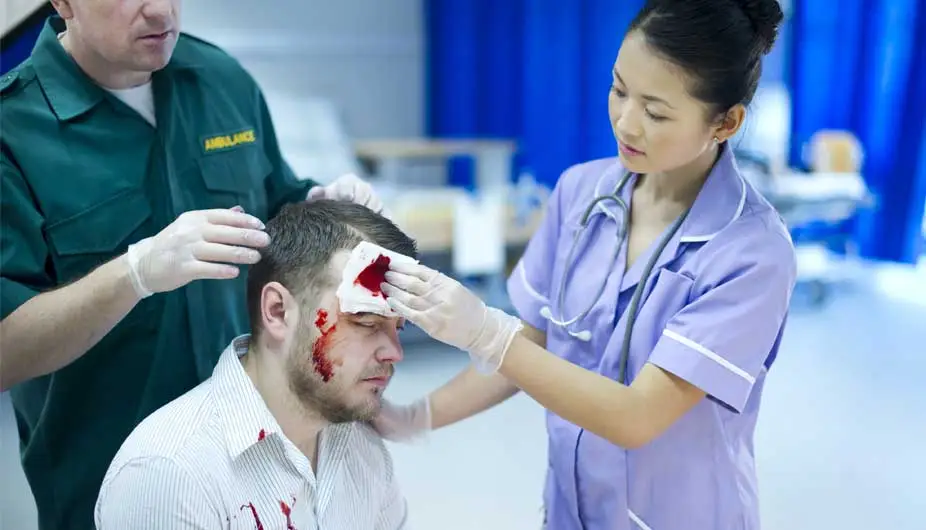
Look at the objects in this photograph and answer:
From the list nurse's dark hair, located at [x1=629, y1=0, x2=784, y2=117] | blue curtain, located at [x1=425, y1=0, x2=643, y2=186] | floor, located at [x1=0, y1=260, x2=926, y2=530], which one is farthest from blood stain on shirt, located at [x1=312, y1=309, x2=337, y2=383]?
blue curtain, located at [x1=425, y1=0, x2=643, y2=186]

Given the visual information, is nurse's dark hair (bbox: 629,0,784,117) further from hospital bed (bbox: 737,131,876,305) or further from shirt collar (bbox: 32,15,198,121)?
hospital bed (bbox: 737,131,876,305)

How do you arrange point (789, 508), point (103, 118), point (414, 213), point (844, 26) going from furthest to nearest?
point (844, 26) → point (414, 213) → point (789, 508) → point (103, 118)

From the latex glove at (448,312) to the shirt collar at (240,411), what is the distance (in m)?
0.25

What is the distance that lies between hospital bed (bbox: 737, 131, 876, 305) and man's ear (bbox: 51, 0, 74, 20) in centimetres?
394

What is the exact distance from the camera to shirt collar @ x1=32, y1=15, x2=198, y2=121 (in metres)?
1.35

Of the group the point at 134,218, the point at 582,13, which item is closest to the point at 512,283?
the point at 134,218

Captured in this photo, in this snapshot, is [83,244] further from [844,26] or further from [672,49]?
[844,26]

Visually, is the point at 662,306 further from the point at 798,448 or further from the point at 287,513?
the point at 798,448

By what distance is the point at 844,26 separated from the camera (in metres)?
5.20

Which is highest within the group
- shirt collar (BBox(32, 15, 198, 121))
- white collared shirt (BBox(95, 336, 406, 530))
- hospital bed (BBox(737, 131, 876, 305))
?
shirt collar (BBox(32, 15, 198, 121))

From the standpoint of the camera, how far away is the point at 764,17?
127cm

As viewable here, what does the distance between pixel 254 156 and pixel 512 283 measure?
21.2 inches

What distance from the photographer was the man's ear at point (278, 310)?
1.28 metres

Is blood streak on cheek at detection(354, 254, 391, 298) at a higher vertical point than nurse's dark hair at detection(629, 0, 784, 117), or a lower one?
lower
